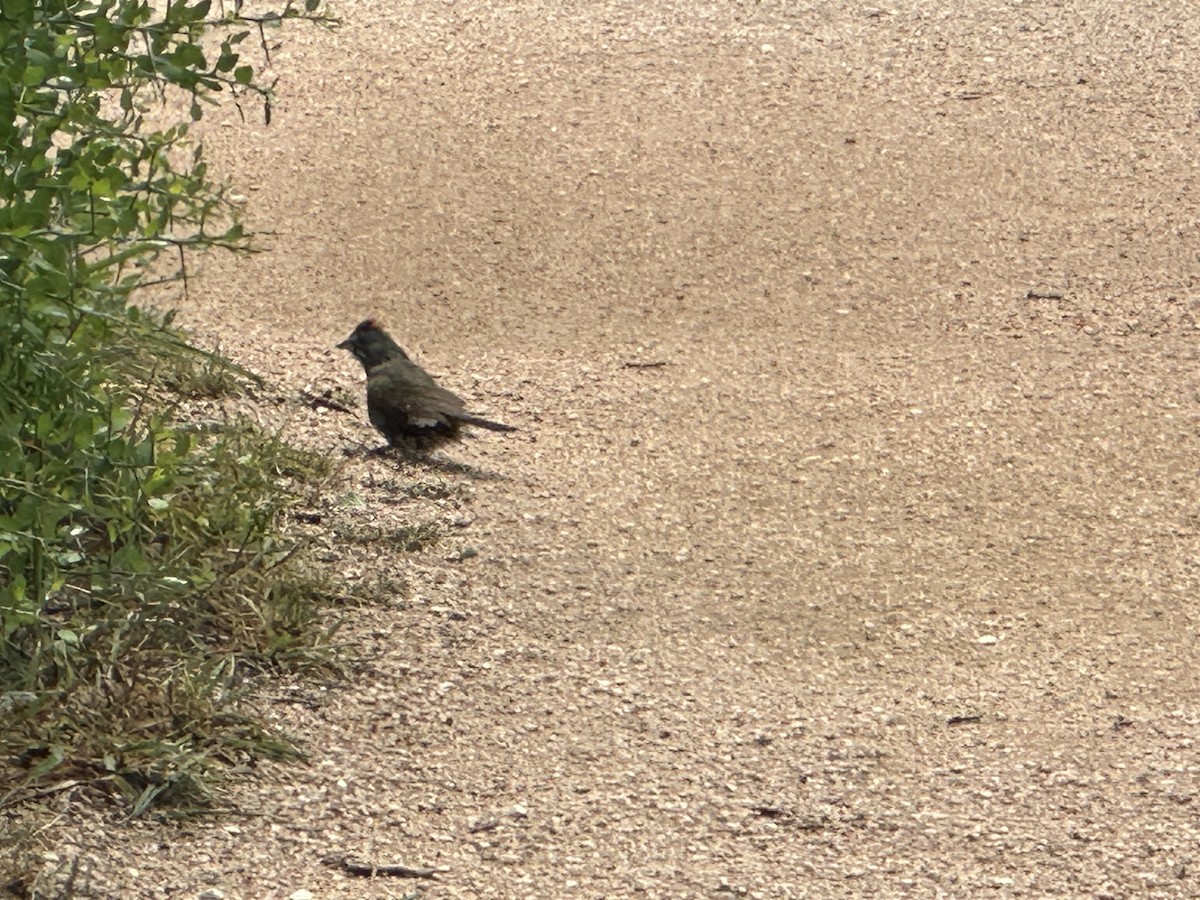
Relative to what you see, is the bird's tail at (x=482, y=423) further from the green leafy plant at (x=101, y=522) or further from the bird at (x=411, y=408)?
the green leafy plant at (x=101, y=522)

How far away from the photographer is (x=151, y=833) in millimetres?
3961

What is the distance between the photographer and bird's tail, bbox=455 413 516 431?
19.4 ft

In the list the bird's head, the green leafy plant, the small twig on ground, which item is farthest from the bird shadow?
the small twig on ground

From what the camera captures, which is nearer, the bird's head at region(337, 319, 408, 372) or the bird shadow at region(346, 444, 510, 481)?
the bird shadow at region(346, 444, 510, 481)

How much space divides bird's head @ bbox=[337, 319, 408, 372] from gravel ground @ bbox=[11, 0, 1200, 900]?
9.4 inches

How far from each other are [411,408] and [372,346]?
407 mm

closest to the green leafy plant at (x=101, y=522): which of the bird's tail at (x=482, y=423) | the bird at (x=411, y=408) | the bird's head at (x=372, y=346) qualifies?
the bird at (x=411, y=408)

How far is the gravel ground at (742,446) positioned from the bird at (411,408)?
0.11m

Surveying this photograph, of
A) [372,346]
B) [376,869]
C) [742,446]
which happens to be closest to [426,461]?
[372,346]

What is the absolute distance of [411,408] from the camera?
5828 mm

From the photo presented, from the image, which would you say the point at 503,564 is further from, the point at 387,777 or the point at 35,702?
the point at 35,702

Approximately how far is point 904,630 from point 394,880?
Result: 171 cm

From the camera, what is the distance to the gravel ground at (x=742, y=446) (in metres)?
4.16

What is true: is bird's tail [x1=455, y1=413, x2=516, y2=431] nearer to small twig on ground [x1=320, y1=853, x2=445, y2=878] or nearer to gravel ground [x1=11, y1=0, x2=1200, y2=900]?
gravel ground [x1=11, y1=0, x2=1200, y2=900]
